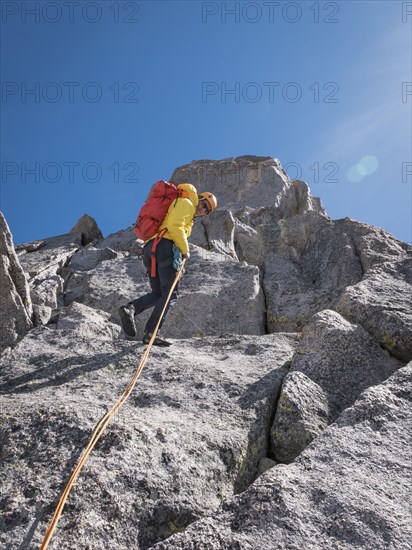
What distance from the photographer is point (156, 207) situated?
34.1 feet

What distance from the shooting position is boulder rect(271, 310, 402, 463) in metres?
6.44

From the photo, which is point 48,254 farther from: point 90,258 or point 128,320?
point 128,320

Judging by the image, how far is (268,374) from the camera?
317 inches

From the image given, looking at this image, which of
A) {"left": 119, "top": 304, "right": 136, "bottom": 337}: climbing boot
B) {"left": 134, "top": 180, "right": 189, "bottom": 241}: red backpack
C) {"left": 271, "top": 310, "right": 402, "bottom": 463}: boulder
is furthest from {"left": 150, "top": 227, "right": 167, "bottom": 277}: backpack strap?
{"left": 271, "top": 310, "right": 402, "bottom": 463}: boulder

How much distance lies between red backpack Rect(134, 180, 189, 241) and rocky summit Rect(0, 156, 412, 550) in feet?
8.67

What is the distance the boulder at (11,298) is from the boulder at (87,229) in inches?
824

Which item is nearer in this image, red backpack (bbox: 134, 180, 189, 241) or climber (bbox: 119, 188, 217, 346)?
climber (bbox: 119, 188, 217, 346)

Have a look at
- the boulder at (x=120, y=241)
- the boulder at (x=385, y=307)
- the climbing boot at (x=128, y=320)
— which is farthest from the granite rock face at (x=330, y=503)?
the boulder at (x=120, y=241)

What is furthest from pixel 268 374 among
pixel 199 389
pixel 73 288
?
pixel 73 288

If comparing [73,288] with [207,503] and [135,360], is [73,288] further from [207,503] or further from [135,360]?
[207,503]

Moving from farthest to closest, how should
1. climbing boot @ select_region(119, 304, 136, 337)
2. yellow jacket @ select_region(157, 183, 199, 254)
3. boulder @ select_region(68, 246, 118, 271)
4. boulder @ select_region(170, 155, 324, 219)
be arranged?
boulder @ select_region(170, 155, 324, 219) → boulder @ select_region(68, 246, 118, 271) → yellow jacket @ select_region(157, 183, 199, 254) → climbing boot @ select_region(119, 304, 136, 337)

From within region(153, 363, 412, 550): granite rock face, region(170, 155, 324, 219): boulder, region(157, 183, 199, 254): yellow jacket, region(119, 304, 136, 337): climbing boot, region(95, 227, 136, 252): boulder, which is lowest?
region(153, 363, 412, 550): granite rock face

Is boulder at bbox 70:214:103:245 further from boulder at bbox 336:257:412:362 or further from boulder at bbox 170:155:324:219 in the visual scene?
boulder at bbox 336:257:412:362

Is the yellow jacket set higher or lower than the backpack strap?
higher
